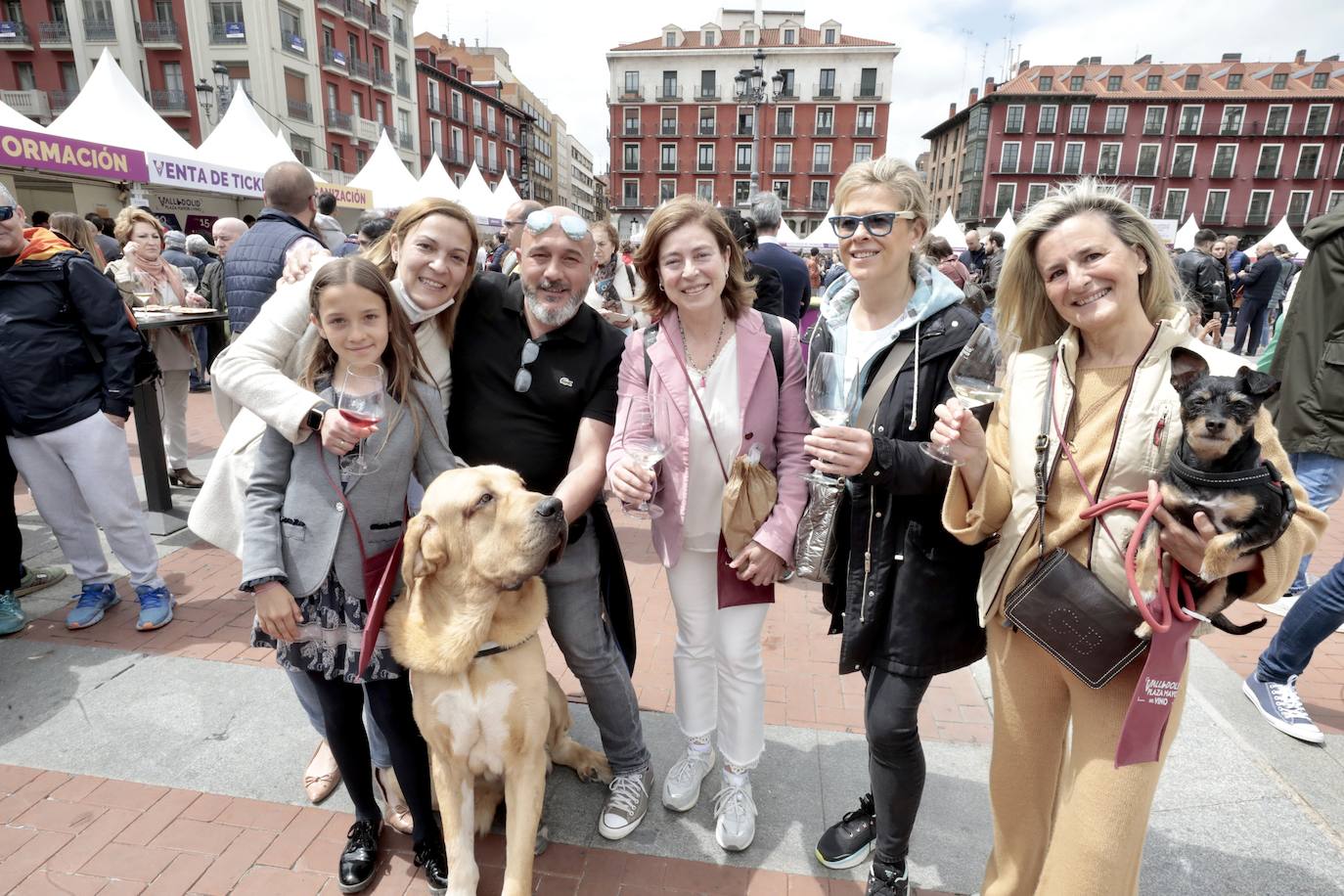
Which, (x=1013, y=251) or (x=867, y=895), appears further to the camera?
(x=867, y=895)

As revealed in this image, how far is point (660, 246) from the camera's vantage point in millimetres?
2324

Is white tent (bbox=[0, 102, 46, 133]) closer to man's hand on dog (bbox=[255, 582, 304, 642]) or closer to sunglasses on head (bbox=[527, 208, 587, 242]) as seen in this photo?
sunglasses on head (bbox=[527, 208, 587, 242])

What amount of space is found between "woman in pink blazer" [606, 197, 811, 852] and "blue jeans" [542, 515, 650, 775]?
0.31 metres

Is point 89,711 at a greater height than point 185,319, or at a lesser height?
lesser

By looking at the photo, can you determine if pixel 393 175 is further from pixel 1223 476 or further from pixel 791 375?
pixel 1223 476

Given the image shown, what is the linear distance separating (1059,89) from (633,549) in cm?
6316

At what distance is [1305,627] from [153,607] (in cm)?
608

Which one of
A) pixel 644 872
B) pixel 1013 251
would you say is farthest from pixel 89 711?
pixel 1013 251

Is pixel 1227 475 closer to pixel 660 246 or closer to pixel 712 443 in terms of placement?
pixel 712 443

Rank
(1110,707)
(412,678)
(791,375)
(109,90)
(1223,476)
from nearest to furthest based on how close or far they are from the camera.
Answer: (1223,476), (1110,707), (412,678), (791,375), (109,90)

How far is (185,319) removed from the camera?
5.24 meters

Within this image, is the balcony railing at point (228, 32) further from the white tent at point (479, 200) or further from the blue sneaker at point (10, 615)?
the blue sneaker at point (10, 615)

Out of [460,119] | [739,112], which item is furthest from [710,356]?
[739,112]

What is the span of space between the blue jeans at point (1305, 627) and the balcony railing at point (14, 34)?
50121mm
